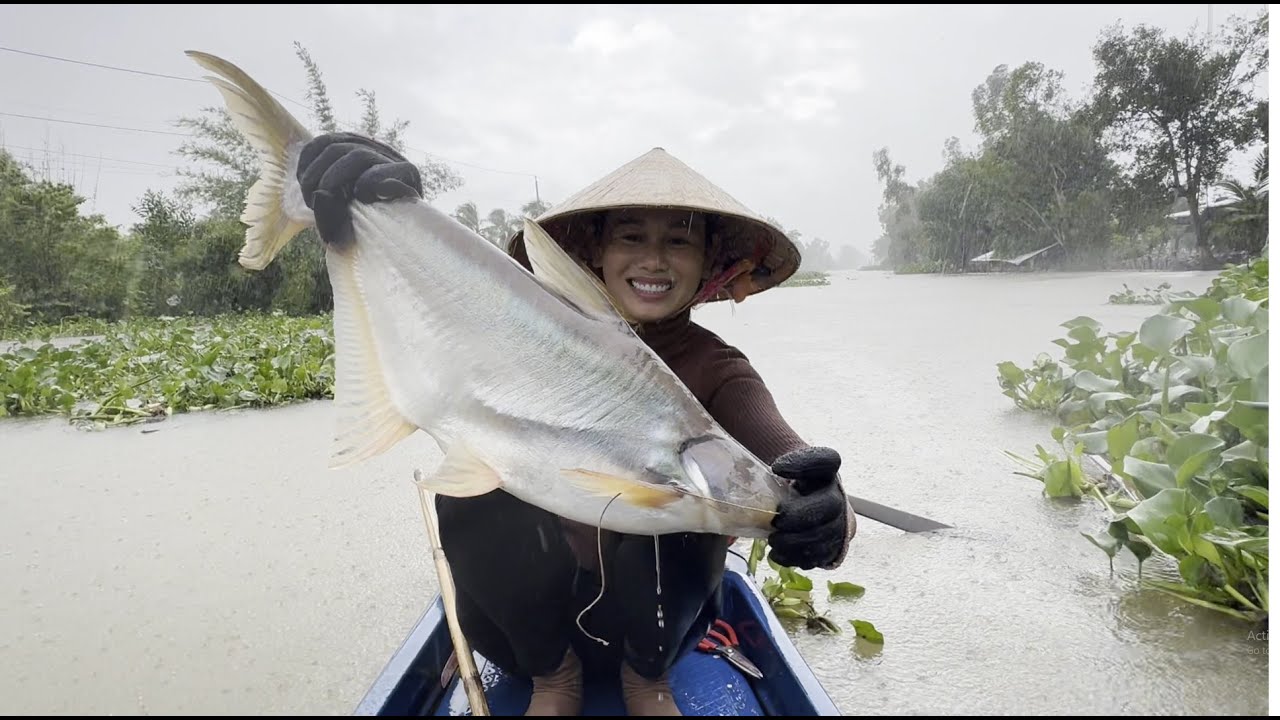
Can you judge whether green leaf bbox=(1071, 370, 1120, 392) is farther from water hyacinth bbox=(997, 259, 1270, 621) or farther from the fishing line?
the fishing line

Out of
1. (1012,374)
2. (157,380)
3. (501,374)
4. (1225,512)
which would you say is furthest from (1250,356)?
(157,380)

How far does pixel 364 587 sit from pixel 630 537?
1268mm

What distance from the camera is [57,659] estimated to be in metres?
1.69

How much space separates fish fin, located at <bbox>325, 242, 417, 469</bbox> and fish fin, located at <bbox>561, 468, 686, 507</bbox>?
346 mm

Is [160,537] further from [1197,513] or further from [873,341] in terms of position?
[873,341]

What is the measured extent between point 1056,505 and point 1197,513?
3.36 ft

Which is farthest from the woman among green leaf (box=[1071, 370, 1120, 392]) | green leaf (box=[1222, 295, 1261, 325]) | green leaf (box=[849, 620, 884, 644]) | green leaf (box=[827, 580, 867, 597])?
green leaf (box=[1071, 370, 1120, 392])

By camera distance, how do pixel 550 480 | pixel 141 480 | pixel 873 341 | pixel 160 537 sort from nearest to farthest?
pixel 550 480 < pixel 160 537 < pixel 141 480 < pixel 873 341

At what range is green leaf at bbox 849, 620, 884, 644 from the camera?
1666mm

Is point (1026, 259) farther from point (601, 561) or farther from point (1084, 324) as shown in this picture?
point (601, 561)

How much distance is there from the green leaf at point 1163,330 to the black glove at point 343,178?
2.62 m

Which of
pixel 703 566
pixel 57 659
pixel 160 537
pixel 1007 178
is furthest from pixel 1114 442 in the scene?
pixel 1007 178

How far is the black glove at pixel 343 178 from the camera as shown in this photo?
110cm

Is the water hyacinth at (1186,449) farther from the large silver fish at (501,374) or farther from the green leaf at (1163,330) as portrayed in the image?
the large silver fish at (501,374)
